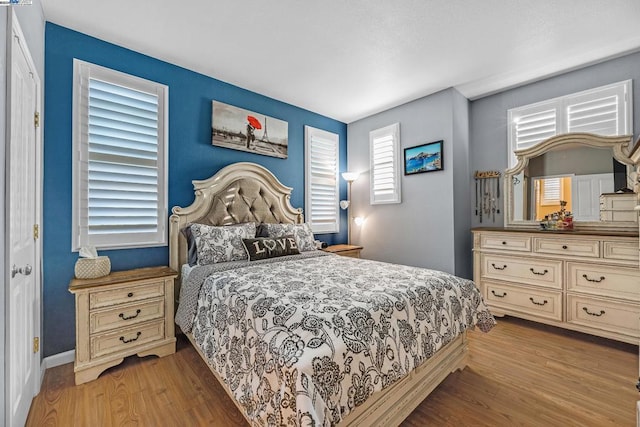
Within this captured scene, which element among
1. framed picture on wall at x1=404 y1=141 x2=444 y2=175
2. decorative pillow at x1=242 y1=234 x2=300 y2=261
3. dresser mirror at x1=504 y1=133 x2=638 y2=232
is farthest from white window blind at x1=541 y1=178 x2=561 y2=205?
decorative pillow at x1=242 y1=234 x2=300 y2=261

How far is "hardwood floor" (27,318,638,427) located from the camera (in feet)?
5.17

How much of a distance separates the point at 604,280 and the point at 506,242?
0.79 meters

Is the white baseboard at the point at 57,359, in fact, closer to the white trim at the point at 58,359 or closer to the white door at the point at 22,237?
the white trim at the point at 58,359

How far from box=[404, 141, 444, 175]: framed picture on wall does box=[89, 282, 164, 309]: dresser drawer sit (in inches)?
123

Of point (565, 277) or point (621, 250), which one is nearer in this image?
point (621, 250)

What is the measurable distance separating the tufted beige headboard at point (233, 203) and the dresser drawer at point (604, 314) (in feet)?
9.98

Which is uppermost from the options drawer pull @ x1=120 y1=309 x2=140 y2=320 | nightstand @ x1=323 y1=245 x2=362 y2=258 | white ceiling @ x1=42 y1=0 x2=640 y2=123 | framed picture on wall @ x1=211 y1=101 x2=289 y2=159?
white ceiling @ x1=42 y1=0 x2=640 y2=123

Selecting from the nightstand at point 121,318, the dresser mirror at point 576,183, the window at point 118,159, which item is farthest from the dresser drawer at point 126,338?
the dresser mirror at point 576,183

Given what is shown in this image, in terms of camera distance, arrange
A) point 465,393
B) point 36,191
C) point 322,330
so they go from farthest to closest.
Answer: point 36,191, point 465,393, point 322,330

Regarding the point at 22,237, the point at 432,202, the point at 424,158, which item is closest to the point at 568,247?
the point at 432,202

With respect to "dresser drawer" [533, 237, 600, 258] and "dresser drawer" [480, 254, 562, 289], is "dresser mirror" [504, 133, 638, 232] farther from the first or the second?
"dresser drawer" [480, 254, 562, 289]

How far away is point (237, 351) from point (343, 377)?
629 millimetres

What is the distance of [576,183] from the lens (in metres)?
2.89

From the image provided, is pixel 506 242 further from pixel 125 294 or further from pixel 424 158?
pixel 125 294
